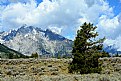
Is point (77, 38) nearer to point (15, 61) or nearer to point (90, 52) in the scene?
point (90, 52)

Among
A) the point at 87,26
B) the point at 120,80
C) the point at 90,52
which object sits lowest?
the point at 120,80

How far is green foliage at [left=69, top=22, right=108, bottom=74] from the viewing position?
29314 millimetres

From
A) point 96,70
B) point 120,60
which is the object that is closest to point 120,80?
point 96,70

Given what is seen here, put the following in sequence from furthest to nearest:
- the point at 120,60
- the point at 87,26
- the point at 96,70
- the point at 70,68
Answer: the point at 120,60 → the point at 87,26 → the point at 70,68 → the point at 96,70

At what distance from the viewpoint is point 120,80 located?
675 inches

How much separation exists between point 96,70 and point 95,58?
6.62ft

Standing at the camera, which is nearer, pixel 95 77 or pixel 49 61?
pixel 95 77

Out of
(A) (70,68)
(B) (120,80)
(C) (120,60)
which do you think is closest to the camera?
(B) (120,80)

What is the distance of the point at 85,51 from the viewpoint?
104ft

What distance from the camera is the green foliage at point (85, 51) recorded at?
1154 inches

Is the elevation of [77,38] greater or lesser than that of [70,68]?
greater

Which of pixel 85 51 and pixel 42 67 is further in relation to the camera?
pixel 42 67

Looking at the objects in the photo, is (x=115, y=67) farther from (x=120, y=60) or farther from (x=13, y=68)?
(x=13, y=68)

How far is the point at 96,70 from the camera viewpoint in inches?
1108
